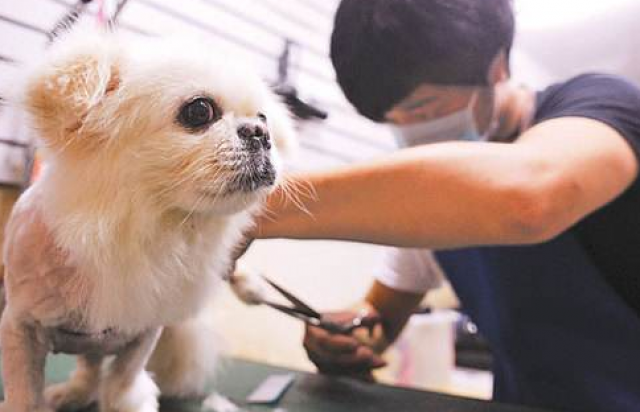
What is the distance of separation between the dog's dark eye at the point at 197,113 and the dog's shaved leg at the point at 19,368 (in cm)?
24

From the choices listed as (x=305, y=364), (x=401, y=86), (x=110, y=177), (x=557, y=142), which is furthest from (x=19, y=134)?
(x=305, y=364)

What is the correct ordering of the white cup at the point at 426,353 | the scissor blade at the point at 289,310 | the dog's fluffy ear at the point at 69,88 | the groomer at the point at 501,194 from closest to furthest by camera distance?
the dog's fluffy ear at the point at 69,88
the groomer at the point at 501,194
the scissor blade at the point at 289,310
the white cup at the point at 426,353

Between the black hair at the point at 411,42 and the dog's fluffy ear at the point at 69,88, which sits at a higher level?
the black hair at the point at 411,42

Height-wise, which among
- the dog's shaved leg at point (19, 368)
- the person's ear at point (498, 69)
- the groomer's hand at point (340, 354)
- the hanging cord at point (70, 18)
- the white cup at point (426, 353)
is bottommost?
the white cup at point (426, 353)

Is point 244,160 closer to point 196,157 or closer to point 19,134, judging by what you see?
point 196,157

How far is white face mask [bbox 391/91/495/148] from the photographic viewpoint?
0.89 metres

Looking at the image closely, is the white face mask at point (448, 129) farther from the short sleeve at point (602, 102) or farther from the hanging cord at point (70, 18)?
the hanging cord at point (70, 18)

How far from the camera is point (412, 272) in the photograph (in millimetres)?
1220

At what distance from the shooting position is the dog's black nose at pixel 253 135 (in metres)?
0.51

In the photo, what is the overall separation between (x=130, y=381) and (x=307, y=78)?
3.10 ft

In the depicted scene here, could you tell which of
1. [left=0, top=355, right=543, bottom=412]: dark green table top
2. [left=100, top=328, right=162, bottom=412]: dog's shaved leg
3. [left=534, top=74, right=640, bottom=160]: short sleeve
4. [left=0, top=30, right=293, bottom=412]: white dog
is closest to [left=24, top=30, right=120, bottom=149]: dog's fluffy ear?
[left=0, top=30, right=293, bottom=412]: white dog

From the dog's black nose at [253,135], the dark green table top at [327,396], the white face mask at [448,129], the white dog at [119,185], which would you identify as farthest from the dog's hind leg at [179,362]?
the white face mask at [448,129]

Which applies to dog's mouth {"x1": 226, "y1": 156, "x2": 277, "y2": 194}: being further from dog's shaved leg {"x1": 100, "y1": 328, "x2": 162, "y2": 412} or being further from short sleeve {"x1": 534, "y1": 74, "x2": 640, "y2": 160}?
short sleeve {"x1": 534, "y1": 74, "x2": 640, "y2": 160}

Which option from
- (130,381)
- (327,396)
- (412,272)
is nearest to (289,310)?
(327,396)
